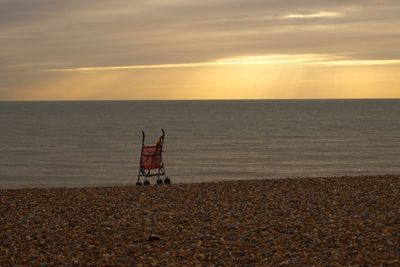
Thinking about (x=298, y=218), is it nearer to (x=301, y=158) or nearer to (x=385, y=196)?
(x=385, y=196)

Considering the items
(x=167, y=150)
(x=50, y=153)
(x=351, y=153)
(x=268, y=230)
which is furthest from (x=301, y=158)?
(x=268, y=230)

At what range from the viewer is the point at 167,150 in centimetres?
5372

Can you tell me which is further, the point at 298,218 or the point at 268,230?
the point at 298,218

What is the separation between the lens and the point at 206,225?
1192cm

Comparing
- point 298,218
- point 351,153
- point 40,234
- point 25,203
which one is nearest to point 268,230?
point 298,218

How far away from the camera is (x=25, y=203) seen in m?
14.9

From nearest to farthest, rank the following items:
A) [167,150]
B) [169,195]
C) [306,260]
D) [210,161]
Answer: [306,260] < [169,195] < [210,161] < [167,150]

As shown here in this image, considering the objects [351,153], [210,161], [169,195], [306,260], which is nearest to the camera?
[306,260]

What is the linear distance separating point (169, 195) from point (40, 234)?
4.49 meters

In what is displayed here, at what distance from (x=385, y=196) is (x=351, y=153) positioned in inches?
1353

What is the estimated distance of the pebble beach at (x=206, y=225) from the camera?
32.5 ft

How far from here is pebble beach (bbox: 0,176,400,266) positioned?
32.5ft

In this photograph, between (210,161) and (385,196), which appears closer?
(385,196)

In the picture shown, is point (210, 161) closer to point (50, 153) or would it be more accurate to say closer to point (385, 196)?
point (50, 153)
